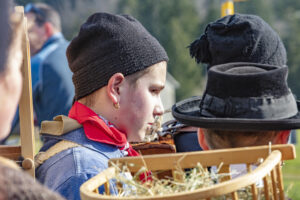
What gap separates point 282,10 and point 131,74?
74325 mm

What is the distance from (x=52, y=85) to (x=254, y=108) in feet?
12.6

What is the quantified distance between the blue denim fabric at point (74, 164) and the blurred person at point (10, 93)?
3.65 ft

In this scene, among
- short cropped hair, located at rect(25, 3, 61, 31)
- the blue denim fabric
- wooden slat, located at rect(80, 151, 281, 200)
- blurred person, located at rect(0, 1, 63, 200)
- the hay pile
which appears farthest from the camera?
short cropped hair, located at rect(25, 3, 61, 31)

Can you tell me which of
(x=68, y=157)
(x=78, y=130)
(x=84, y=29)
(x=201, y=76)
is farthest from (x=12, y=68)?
(x=201, y=76)

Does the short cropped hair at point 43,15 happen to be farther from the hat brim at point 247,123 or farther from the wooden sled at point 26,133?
the hat brim at point 247,123

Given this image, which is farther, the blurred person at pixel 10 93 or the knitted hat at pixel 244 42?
the knitted hat at pixel 244 42

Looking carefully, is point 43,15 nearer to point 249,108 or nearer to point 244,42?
point 244,42

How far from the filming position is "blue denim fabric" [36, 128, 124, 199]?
2.27 meters

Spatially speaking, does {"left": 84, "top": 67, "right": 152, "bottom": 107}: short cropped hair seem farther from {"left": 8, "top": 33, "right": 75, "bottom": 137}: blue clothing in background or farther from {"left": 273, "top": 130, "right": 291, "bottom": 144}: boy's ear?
{"left": 8, "top": 33, "right": 75, "bottom": 137}: blue clothing in background

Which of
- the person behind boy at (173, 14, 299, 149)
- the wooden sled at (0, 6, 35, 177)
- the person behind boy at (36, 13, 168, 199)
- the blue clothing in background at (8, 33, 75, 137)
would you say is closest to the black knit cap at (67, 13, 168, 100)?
the person behind boy at (36, 13, 168, 199)

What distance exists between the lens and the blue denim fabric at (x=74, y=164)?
2.27m

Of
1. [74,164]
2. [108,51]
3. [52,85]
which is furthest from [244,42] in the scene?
[52,85]

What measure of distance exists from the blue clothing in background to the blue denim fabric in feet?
9.56

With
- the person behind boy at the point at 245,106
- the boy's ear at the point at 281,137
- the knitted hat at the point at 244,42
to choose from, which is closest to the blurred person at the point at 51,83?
the knitted hat at the point at 244,42
